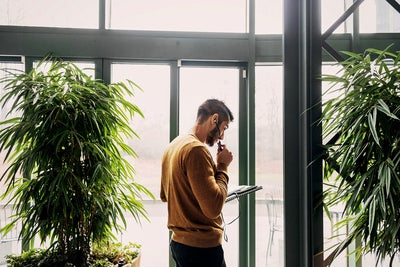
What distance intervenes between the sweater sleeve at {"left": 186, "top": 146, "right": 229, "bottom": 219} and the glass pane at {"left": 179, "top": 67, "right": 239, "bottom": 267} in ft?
4.82

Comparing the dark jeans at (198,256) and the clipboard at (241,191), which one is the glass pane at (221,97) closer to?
the clipboard at (241,191)

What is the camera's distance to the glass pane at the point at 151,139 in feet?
9.98

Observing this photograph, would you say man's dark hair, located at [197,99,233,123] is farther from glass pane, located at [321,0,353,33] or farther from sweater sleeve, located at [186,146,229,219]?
glass pane, located at [321,0,353,33]

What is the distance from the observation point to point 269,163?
314 centimetres

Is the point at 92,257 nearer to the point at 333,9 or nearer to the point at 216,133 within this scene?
the point at 216,133

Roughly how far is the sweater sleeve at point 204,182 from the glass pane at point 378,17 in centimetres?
186

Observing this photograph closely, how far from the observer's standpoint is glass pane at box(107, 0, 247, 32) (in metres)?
3.06

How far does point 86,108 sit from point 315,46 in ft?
4.82

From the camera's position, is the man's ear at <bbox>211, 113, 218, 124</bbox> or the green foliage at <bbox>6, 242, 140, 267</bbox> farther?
the green foliage at <bbox>6, 242, 140, 267</bbox>

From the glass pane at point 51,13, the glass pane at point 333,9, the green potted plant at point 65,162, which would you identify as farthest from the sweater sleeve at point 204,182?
the glass pane at point 51,13

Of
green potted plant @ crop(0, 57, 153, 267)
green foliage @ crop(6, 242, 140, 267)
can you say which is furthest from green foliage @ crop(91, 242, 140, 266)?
green potted plant @ crop(0, 57, 153, 267)

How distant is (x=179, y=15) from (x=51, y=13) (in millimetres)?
1130

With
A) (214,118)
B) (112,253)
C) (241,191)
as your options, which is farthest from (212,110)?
(112,253)

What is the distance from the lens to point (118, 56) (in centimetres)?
297
